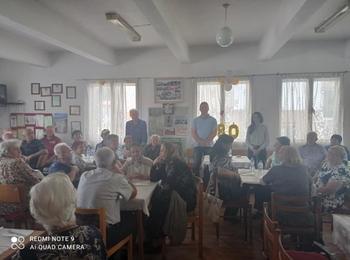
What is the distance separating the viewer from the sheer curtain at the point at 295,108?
19.9 feet

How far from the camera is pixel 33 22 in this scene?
3.67 metres

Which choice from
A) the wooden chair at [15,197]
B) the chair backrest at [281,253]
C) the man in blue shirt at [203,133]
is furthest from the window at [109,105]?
the chair backrest at [281,253]

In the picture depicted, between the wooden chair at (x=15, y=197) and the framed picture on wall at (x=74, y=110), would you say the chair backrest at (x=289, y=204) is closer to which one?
the wooden chair at (x=15, y=197)

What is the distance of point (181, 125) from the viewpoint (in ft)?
21.4

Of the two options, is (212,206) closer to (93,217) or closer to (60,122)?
(93,217)

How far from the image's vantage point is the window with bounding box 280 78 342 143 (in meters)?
5.98

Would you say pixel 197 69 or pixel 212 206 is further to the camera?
pixel 197 69

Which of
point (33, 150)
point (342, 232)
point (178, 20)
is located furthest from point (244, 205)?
point (33, 150)

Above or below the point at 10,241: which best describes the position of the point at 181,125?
above

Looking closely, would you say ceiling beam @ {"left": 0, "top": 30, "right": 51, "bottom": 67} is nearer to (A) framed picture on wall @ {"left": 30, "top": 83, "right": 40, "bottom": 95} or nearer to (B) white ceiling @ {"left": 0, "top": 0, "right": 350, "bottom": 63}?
(B) white ceiling @ {"left": 0, "top": 0, "right": 350, "bottom": 63}

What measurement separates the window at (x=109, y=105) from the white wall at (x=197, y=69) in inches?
8.2

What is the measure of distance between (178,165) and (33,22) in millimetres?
2523

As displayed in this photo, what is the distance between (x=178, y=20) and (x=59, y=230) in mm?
3760

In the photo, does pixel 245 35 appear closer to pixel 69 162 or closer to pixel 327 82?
pixel 327 82
